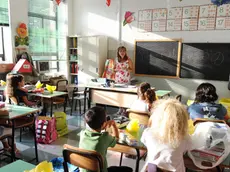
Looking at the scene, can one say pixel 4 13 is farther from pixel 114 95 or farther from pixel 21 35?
pixel 114 95

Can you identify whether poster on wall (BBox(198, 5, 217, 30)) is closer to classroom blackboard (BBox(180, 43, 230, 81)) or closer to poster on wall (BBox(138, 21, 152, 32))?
classroom blackboard (BBox(180, 43, 230, 81))

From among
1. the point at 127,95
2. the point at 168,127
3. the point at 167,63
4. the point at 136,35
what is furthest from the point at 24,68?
the point at 168,127

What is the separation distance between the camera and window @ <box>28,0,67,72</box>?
5957 millimetres

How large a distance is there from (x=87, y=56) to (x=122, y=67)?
1628 mm

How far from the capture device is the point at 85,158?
4.91 feet

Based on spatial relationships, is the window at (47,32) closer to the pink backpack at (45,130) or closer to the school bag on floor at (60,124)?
the school bag on floor at (60,124)

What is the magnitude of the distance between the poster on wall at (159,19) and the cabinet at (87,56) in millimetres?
1487

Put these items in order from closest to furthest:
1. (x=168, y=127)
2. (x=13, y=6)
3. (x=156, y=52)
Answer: (x=168, y=127), (x=13, y=6), (x=156, y=52)

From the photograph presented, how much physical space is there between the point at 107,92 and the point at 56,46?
9.98ft

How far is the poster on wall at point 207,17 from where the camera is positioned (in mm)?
4859

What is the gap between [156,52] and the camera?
564 cm

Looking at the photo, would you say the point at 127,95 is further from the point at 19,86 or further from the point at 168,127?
the point at 168,127

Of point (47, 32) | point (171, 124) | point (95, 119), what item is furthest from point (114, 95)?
point (47, 32)

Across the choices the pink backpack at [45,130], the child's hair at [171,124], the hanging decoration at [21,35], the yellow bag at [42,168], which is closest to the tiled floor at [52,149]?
the pink backpack at [45,130]
